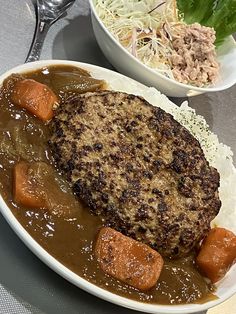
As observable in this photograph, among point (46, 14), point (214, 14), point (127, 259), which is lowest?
point (127, 259)

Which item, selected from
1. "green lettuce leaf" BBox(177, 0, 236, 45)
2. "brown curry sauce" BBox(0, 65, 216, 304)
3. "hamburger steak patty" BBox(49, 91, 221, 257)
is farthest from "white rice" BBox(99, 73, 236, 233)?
"green lettuce leaf" BBox(177, 0, 236, 45)

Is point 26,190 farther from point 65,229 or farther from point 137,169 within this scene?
point 137,169

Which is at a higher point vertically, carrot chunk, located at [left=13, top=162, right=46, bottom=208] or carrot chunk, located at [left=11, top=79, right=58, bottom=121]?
carrot chunk, located at [left=11, top=79, right=58, bottom=121]

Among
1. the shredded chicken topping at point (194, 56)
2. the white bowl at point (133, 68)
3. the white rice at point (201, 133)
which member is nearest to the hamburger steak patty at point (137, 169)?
the white rice at point (201, 133)

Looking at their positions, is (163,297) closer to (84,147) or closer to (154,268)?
(154,268)

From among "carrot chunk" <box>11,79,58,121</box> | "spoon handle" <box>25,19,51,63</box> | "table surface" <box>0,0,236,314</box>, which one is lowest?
"table surface" <box>0,0,236,314</box>

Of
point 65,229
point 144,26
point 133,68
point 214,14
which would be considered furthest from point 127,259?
point 214,14

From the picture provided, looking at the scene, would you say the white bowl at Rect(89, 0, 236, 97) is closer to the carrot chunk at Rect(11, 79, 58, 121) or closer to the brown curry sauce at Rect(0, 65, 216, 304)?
the carrot chunk at Rect(11, 79, 58, 121)
